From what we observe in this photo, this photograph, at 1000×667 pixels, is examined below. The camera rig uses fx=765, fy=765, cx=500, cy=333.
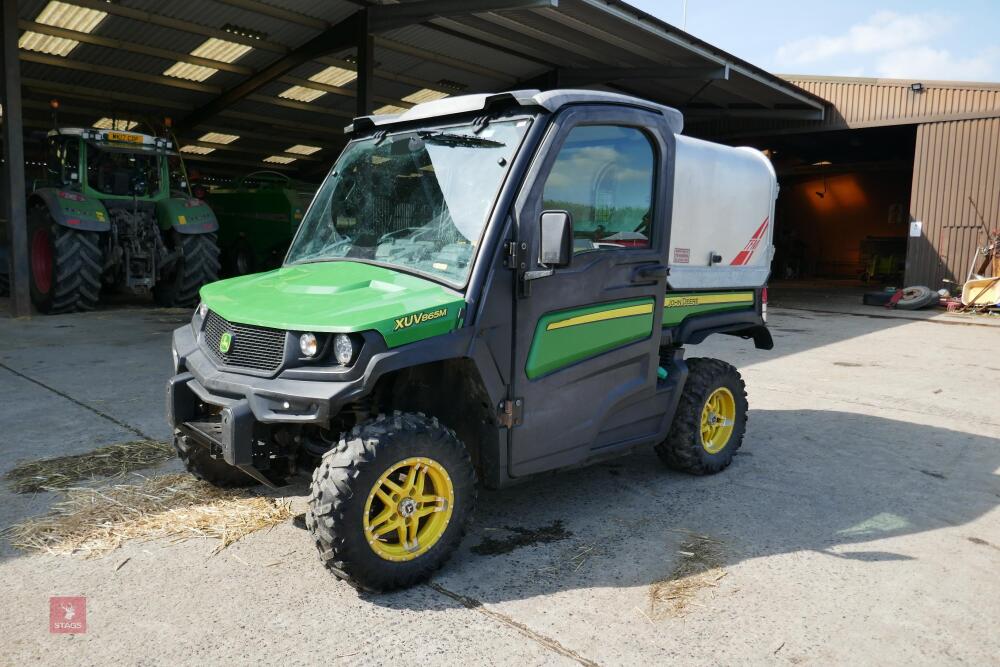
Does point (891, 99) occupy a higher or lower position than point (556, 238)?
higher

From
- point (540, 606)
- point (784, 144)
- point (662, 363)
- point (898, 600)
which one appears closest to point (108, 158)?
point (662, 363)

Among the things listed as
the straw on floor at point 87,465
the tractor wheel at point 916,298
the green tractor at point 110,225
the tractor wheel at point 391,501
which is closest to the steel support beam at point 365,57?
the green tractor at point 110,225

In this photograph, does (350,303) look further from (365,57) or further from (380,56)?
(380,56)

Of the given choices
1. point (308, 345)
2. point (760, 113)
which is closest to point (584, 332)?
point (308, 345)

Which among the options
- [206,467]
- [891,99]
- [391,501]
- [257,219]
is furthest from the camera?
[891,99]

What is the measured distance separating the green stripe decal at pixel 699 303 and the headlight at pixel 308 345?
2.07 meters

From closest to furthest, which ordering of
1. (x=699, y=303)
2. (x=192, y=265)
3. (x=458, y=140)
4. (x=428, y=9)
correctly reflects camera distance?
(x=458, y=140) < (x=699, y=303) < (x=428, y=9) < (x=192, y=265)

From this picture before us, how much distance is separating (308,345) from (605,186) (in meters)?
1.69

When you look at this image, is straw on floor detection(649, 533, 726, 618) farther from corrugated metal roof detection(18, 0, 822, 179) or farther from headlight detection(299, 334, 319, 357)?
corrugated metal roof detection(18, 0, 822, 179)

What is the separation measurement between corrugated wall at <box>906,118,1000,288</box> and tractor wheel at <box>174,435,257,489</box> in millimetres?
18347

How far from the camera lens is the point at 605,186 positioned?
3801mm

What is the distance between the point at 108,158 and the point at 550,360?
10800 mm

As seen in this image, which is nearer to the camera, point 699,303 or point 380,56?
point 699,303

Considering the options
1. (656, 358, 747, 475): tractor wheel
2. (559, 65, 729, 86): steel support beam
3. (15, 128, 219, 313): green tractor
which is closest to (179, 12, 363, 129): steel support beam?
(15, 128, 219, 313): green tractor
